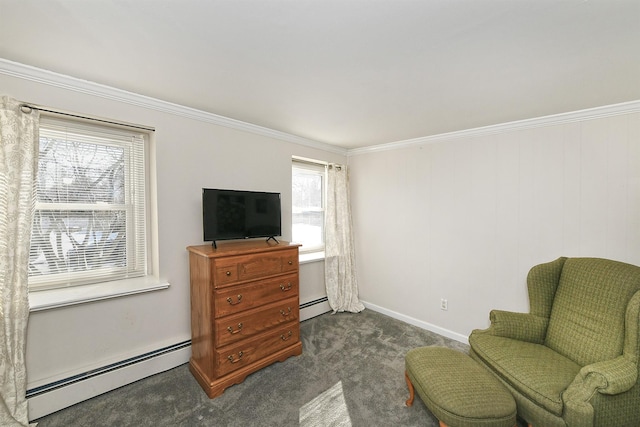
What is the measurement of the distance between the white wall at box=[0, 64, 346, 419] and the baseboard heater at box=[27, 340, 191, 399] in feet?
0.09

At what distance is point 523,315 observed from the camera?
216 cm

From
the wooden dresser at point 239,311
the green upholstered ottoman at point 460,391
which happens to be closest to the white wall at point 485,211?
the green upholstered ottoman at point 460,391

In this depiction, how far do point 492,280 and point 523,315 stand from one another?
0.60 meters

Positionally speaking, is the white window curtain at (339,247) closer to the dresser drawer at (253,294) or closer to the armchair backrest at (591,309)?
the dresser drawer at (253,294)

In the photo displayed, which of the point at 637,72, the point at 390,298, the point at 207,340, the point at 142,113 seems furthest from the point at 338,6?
the point at 390,298

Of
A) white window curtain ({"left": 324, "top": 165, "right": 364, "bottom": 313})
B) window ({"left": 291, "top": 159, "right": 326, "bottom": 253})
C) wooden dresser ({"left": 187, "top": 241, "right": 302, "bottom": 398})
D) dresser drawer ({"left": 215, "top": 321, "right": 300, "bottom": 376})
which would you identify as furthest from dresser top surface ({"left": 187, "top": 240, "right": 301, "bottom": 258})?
white window curtain ({"left": 324, "top": 165, "right": 364, "bottom": 313})

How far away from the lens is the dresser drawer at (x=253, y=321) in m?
2.06

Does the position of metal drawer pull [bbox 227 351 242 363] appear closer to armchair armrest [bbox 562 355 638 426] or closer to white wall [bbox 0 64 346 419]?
white wall [bbox 0 64 346 419]

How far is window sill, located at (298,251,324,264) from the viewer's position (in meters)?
3.36

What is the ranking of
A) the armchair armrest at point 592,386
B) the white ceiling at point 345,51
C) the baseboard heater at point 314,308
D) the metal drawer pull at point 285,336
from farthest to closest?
the baseboard heater at point 314,308
the metal drawer pull at point 285,336
the armchair armrest at point 592,386
the white ceiling at point 345,51

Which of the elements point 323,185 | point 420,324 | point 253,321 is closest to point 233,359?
point 253,321

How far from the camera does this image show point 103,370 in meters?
1.98

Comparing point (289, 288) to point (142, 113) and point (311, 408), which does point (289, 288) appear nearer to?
point (311, 408)

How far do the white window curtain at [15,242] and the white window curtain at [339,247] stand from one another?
2747mm
